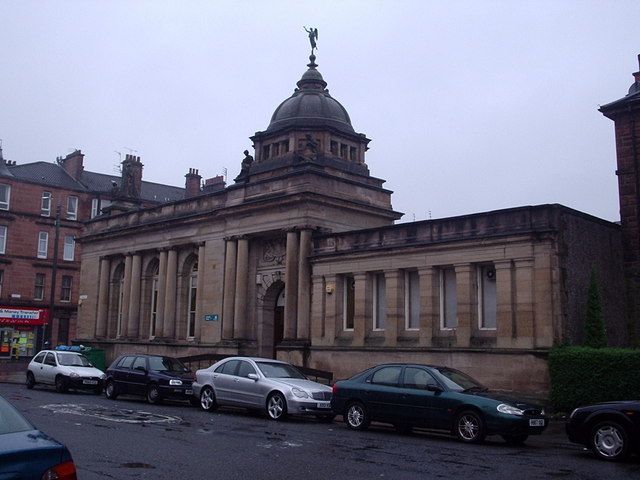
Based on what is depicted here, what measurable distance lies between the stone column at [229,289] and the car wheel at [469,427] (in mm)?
17579

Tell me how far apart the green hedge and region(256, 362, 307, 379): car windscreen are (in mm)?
6918

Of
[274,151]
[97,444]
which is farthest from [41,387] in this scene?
[97,444]

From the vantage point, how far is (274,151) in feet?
103

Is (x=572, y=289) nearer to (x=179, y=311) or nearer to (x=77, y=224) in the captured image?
(x=179, y=311)

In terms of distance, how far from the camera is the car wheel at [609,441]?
11.5 m

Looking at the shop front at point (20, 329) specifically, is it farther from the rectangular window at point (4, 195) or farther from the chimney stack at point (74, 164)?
the chimney stack at point (74, 164)

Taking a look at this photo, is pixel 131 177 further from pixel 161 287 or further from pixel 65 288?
pixel 65 288

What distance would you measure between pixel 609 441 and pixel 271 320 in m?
19.8

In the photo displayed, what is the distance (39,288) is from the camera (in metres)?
55.0

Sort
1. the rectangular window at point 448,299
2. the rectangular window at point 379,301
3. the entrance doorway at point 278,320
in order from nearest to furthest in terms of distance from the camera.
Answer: the rectangular window at point 448,299, the rectangular window at point 379,301, the entrance doorway at point 278,320

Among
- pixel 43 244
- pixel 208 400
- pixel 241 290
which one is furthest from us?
pixel 43 244

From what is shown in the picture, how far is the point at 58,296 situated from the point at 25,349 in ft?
15.9

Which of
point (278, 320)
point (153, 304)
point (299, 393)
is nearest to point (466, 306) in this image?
point (299, 393)

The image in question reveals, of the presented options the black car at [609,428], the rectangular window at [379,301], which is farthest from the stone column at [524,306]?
the black car at [609,428]
